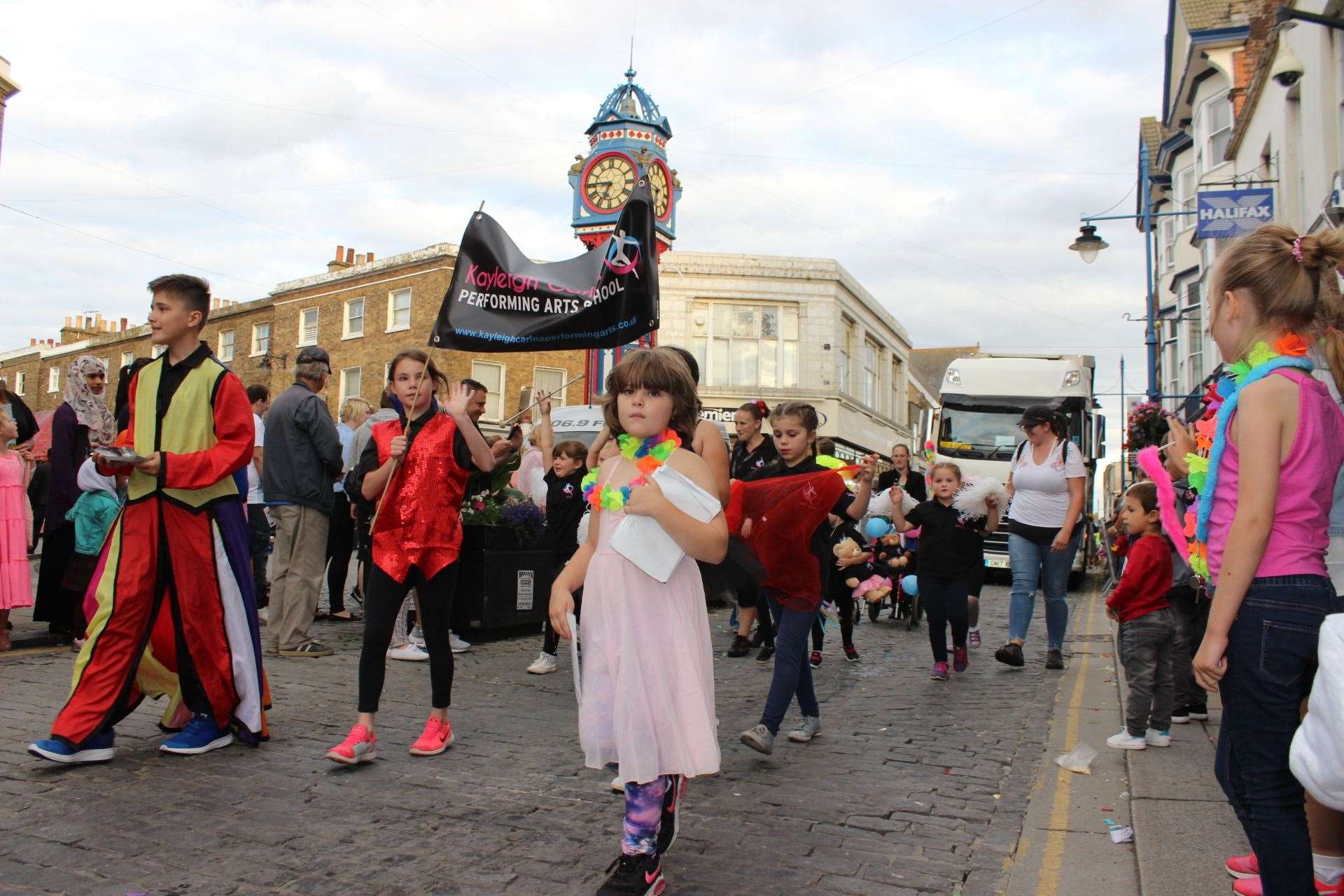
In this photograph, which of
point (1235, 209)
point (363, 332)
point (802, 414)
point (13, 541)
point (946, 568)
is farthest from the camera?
point (363, 332)

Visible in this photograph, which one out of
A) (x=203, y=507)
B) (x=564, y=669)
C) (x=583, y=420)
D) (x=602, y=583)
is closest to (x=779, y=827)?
(x=602, y=583)

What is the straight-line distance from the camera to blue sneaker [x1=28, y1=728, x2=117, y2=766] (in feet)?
14.0

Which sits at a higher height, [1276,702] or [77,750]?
[1276,702]

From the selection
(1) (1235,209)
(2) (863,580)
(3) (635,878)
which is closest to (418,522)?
(3) (635,878)

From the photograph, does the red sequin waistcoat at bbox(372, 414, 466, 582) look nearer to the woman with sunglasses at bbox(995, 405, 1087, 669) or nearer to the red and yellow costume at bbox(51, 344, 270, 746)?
the red and yellow costume at bbox(51, 344, 270, 746)

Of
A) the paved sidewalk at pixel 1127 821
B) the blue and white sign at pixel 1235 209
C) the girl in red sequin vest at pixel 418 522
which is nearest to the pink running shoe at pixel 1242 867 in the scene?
the paved sidewalk at pixel 1127 821

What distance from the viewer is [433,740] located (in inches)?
191

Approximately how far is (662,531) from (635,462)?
0.89ft

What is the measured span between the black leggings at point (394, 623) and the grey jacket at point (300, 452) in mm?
2720

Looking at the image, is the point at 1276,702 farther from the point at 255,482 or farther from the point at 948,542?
the point at 255,482

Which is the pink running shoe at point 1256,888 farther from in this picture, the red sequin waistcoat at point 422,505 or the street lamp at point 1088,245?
the street lamp at point 1088,245

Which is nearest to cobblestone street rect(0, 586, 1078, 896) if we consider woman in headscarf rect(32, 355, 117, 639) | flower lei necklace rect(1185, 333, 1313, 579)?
woman in headscarf rect(32, 355, 117, 639)

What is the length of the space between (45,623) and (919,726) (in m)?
6.98

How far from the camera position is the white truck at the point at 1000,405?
1756 cm
